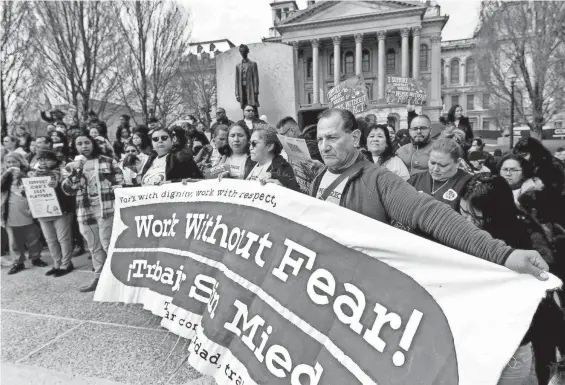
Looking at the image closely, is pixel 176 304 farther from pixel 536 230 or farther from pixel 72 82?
pixel 72 82

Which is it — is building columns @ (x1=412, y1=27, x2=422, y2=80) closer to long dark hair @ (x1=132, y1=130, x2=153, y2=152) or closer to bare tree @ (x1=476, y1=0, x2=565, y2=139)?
bare tree @ (x1=476, y1=0, x2=565, y2=139)

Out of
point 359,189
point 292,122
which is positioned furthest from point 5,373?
point 292,122

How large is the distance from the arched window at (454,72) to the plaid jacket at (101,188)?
232ft

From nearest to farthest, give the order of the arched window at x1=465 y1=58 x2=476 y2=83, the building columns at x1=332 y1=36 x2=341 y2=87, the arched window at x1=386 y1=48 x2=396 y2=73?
the building columns at x1=332 y1=36 x2=341 y2=87 < the arched window at x1=386 y1=48 x2=396 y2=73 < the arched window at x1=465 y1=58 x2=476 y2=83

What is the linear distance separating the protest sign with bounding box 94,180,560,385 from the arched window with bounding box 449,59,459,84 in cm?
7188

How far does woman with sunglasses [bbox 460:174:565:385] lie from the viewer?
195cm

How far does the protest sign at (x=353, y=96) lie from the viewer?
225 inches

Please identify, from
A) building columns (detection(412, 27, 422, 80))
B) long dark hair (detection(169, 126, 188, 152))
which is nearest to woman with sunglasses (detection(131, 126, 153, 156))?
→ long dark hair (detection(169, 126, 188, 152))

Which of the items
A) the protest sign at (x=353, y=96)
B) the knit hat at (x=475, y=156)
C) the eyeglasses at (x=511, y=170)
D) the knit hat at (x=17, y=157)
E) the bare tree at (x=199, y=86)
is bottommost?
the knit hat at (x=475, y=156)

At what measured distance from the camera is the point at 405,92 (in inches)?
267

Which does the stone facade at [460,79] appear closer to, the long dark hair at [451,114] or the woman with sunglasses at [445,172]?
the long dark hair at [451,114]

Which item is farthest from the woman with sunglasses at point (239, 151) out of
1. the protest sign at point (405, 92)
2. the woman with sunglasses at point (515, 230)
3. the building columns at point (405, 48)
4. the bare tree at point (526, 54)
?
the building columns at point (405, 48)

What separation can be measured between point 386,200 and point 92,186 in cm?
387

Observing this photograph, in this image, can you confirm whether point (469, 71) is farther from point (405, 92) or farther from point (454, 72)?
point (405, 92)
